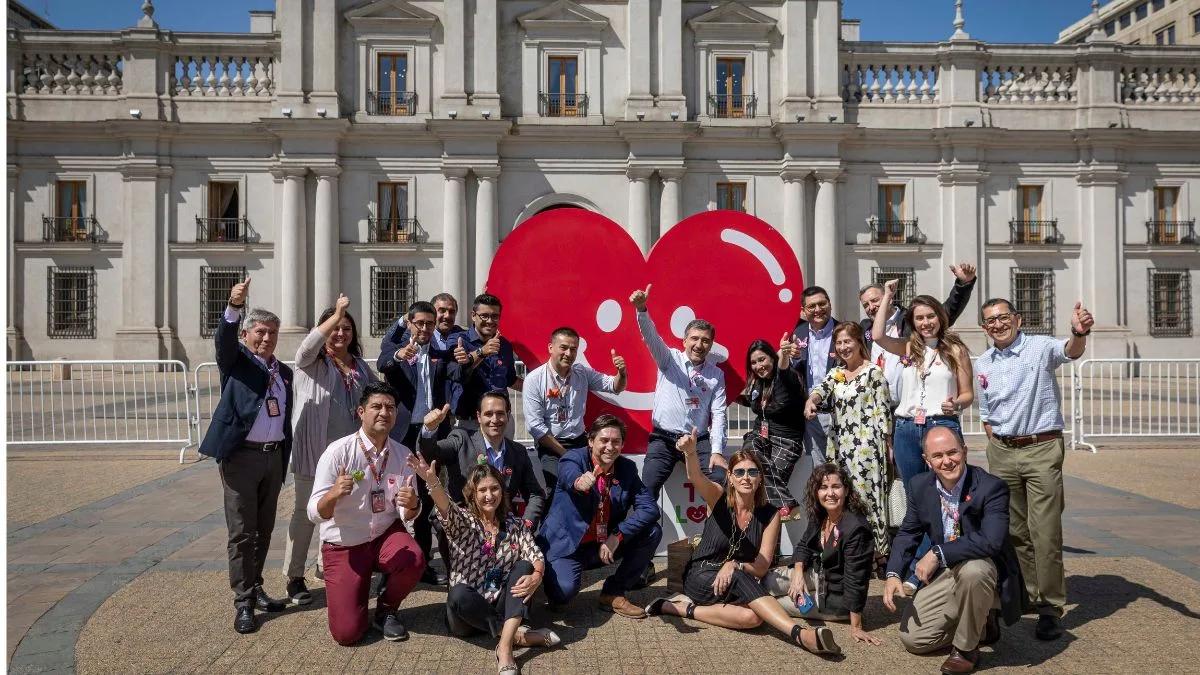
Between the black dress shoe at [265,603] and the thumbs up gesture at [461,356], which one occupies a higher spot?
the thumbs up gesture at [461,356]

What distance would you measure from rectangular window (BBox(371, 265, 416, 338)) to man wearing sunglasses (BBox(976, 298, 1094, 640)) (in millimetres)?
22597

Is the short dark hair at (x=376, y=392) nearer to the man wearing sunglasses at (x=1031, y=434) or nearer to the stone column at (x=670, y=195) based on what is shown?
the man wearing sunglasses at (x=1031, y=434)

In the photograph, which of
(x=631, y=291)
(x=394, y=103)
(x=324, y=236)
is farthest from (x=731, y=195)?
(x=631, y=291)

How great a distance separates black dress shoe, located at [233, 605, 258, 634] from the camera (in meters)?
4.50

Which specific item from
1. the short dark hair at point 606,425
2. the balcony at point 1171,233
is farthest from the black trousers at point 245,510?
the balcony at point 1171,233

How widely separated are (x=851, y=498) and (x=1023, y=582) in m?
1.07

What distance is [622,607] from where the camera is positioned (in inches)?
189

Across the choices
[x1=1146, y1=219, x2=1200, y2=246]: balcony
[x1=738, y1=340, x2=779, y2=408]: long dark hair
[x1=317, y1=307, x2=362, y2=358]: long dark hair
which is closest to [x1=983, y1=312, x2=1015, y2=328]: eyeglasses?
[x1=738, y1=340, x2=779, y2=408]: long dark hair

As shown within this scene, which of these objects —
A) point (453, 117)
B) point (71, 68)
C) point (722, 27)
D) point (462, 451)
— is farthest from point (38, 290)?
point (462, 451)

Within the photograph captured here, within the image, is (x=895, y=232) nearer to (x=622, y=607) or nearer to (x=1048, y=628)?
(x=1048, y=628)

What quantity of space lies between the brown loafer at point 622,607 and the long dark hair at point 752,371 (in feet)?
5.57

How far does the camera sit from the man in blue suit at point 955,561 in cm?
404

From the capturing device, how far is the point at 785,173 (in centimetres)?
2609

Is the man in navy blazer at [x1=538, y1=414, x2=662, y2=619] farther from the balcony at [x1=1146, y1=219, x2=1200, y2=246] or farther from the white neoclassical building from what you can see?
the balcony at [x1=1146, y1=219, x2=1200, y2=246]
